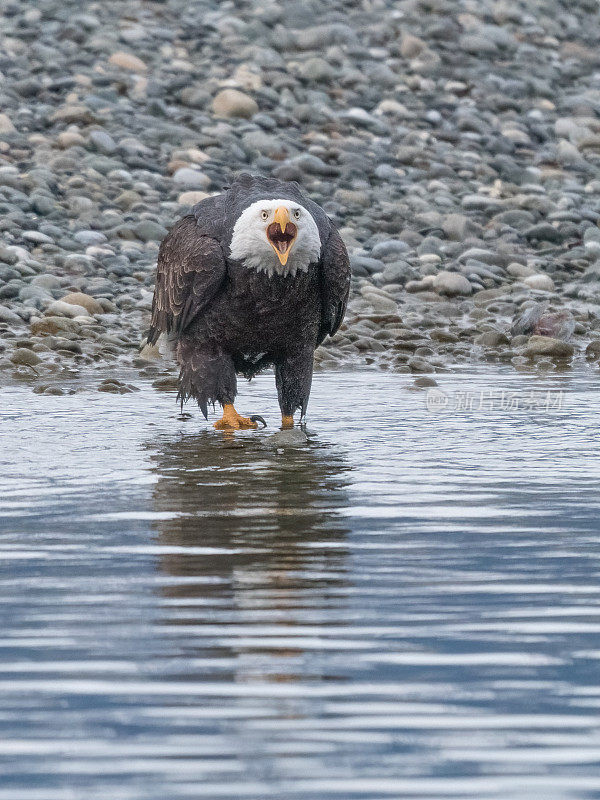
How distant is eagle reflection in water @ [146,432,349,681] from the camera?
3.74 meters

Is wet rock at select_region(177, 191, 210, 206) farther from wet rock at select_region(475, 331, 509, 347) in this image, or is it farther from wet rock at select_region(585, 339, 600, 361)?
wet rock at select_region(585, 339, 600, 361)

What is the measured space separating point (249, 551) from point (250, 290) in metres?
2.77

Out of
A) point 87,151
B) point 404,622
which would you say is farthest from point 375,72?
point 404,622

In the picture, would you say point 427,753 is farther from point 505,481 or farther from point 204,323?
point 204,323

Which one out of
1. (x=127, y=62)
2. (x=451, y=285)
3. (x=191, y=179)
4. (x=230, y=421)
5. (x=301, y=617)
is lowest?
(x=230, y=421)

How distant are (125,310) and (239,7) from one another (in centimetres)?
995

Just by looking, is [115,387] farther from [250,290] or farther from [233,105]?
[233,105]

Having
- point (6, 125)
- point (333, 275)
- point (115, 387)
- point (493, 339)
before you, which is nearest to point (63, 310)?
point (115, 387)

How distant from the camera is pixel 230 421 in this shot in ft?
25.8

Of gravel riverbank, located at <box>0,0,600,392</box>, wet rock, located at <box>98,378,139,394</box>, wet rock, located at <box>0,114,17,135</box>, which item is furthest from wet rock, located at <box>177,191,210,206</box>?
wet rock, located at <box>98,378,139,394</box>

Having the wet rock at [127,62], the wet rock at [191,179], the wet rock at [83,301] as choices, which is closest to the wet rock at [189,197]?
the wet rock at [191,179]

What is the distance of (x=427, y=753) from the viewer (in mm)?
3025

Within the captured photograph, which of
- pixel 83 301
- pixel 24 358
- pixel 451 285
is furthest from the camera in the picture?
pixel 451 285

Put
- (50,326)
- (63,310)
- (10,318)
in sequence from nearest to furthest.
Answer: (50,326), (10,318), (63,310)
